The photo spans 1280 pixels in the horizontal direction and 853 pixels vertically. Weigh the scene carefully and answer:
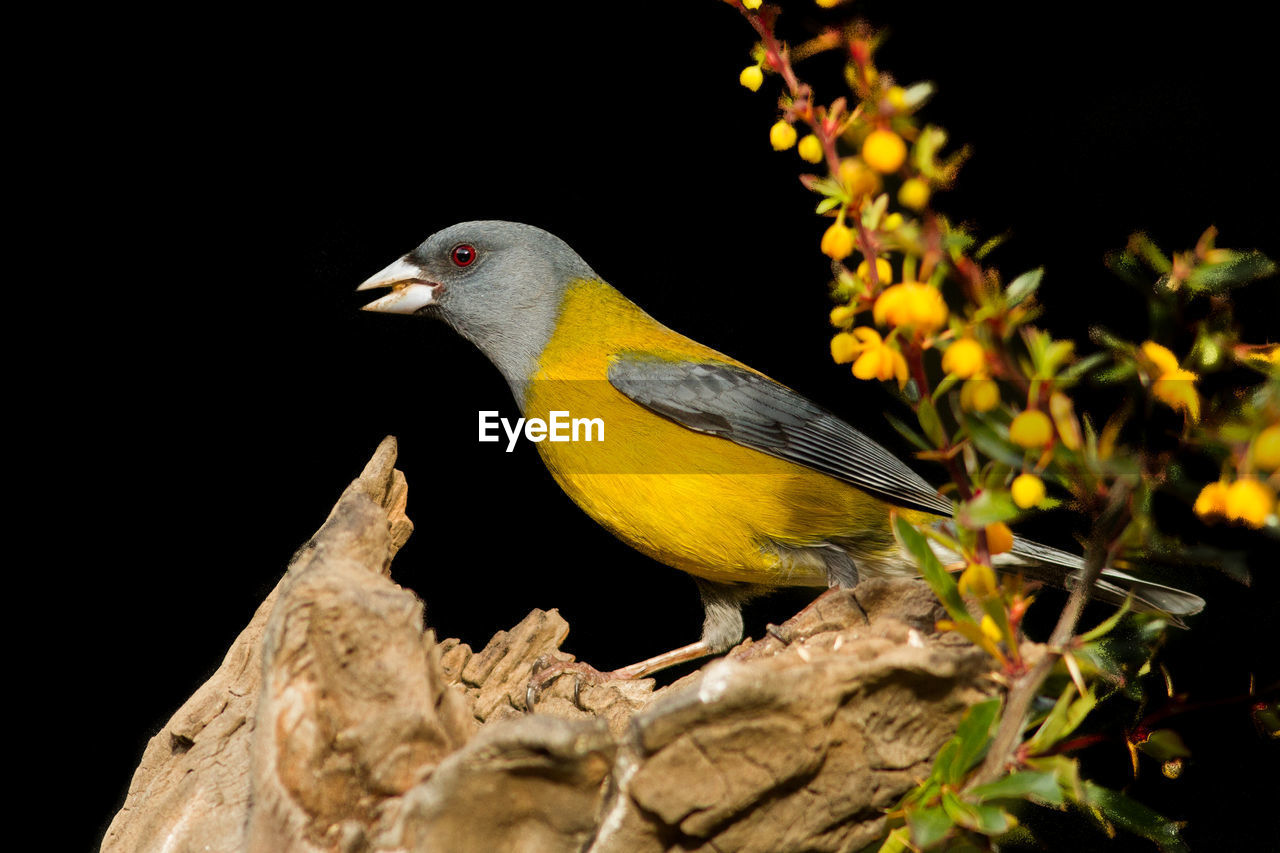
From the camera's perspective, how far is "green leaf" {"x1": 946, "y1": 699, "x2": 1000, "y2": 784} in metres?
1.76

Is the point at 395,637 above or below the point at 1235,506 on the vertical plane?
below

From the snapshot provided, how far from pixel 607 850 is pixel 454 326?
2.14m

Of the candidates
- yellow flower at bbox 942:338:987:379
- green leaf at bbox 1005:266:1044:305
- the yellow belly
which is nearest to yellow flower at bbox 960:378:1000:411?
yellow flower at bbox 942:338:987:379

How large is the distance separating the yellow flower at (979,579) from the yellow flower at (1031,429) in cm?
22

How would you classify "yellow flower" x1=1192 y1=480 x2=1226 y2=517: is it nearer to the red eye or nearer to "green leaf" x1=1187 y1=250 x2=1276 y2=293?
"green leaf" x1=1187 y1=250 x2=1276 y2=293

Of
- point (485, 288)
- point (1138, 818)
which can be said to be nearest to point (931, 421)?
point (1138, 818)

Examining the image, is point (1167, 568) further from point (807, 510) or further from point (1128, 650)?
point (807, 510)

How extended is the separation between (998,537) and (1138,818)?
0.75 meters

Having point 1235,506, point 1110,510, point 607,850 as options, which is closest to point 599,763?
point 607,850

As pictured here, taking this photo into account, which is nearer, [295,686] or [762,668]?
[762,668]

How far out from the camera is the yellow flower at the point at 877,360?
1.75 meters

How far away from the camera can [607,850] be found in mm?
1894

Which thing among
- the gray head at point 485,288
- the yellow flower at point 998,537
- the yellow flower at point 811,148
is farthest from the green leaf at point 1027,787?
the gray head at point 485,288

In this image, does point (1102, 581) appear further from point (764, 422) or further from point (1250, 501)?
point (1250, 501)
